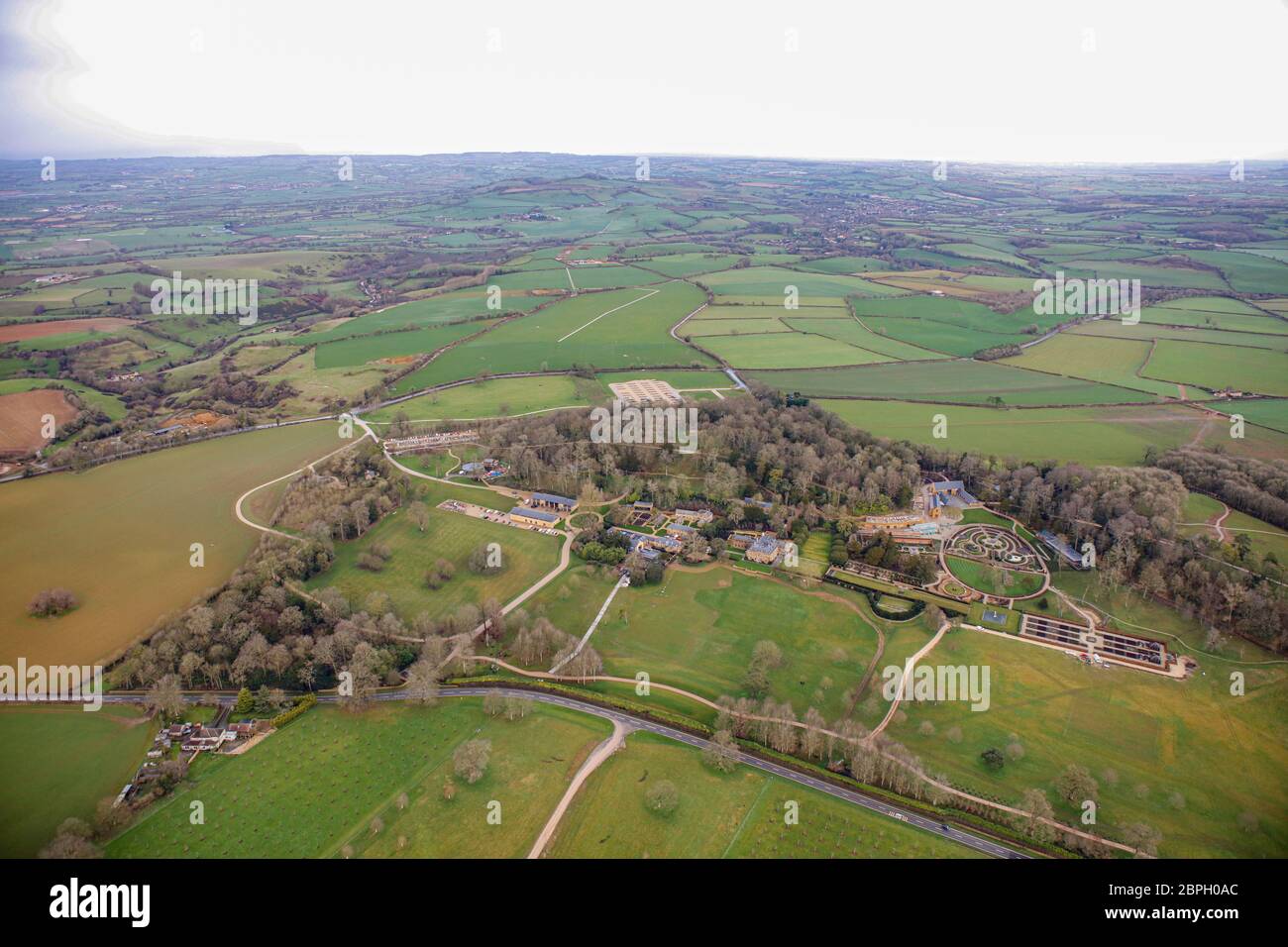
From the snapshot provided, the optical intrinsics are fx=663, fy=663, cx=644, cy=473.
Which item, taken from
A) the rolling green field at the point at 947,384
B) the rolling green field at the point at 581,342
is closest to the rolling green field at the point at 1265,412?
the rolling green field at the point at 947,384

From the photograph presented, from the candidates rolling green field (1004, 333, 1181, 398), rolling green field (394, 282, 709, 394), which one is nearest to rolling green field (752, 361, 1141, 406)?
rolling green field (1004, 333, 1181, 398)

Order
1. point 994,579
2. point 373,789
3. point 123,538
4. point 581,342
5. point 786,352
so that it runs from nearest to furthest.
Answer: point 373,789 → point 994,579 → point 123,538 → point 786,352 → point 581,342

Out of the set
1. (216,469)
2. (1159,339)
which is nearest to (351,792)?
(216,469)

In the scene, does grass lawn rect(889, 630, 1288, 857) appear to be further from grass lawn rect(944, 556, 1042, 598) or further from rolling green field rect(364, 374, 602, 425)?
rolling green field rect(364, 374, 602, 425)

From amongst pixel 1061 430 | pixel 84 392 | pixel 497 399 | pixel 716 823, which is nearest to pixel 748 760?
pixel 716 823

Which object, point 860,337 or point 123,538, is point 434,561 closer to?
point 123,538
